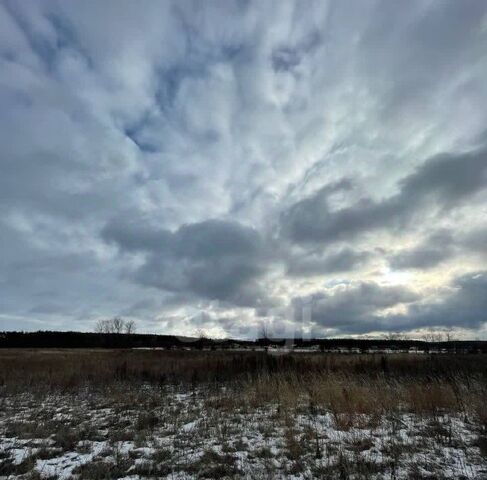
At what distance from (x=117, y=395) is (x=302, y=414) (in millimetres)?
7189

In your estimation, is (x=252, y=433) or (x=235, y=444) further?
(x=252, y=433)

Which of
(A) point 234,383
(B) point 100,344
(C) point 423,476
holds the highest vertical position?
(B) point 100,344

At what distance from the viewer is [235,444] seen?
724 centimetres

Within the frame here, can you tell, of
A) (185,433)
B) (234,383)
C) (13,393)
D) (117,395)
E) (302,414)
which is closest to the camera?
(185,433)

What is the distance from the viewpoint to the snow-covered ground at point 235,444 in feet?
19.0

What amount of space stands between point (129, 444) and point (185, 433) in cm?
127

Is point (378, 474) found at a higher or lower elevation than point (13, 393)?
lower

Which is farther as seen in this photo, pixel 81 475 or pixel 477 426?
pixel 477 426

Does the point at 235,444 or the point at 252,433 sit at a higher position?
the point at 252,433

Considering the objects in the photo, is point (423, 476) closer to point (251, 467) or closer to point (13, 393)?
point (251, 467)

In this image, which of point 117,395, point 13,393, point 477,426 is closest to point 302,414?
point 477,426

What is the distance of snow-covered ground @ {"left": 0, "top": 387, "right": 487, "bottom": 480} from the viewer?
19.0 feet

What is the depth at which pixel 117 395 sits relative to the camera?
1340cm

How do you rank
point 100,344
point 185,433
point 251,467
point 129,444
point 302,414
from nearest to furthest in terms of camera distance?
point 251,467 < point 129,444 < point 185,433 < point 302,414 < point 100,344
